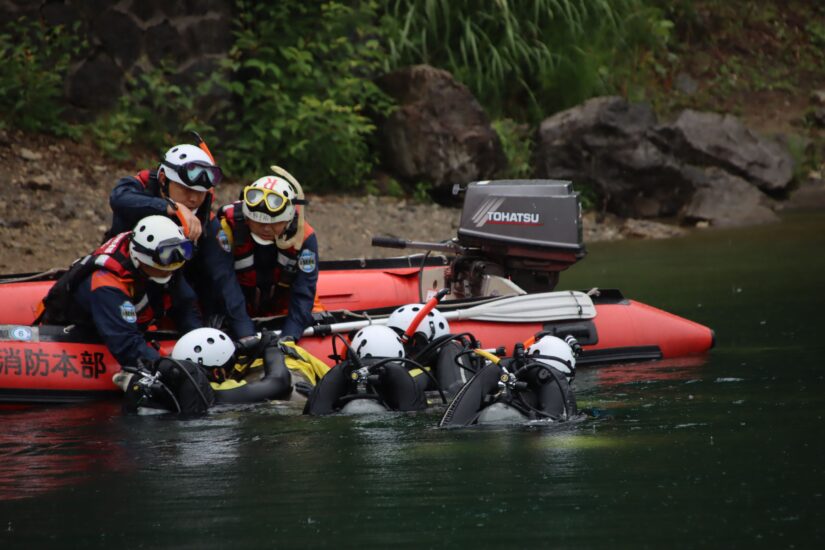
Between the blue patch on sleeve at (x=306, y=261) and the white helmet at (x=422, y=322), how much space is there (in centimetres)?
84

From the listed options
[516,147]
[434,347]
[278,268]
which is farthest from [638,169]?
[434,347]

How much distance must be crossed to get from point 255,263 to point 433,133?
829 centimetres

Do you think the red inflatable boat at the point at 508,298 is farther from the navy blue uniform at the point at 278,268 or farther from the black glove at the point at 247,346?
the black glove at the point at 247,346

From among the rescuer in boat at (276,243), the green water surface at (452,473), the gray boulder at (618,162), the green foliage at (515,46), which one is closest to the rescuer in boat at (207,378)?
the green water surface at (452,473)

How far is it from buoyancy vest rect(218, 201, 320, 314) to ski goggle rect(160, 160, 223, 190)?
0.26 metres

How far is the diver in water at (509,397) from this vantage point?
6633 mm

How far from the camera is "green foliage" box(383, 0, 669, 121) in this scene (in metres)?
17.8

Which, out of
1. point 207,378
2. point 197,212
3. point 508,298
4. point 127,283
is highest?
point 197,212

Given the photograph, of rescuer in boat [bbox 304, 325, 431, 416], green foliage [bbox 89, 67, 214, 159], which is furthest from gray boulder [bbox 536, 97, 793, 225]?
rescuer in boat [bbox 304, 325, 431, 416]

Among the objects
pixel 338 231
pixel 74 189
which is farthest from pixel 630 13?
pixel 74 189

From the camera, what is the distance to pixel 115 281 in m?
7.57

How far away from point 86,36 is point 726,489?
A: 436 inches

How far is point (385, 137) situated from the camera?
16.7 meters

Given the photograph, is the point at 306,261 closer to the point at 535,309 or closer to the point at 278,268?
the point at 278,268
